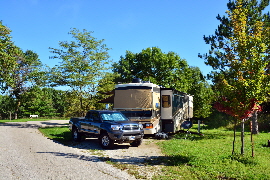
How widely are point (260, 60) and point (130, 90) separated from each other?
300 inches

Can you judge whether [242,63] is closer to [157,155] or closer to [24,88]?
[157,155]

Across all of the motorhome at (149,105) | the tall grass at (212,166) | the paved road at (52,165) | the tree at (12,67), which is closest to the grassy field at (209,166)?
the tall grass at (212,166)

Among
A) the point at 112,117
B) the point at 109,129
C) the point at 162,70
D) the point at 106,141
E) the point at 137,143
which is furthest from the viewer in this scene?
the point at 162,70

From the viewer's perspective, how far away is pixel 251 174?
7215 mm

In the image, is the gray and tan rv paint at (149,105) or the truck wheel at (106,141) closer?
the truck wheel at (106,141)

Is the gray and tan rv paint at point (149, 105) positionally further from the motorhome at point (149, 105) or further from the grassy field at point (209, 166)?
the grassy field at point (209, 166)

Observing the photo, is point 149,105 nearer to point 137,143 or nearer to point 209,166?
point 137,143

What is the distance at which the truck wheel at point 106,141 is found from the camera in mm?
11446

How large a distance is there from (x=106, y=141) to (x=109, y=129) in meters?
0.61

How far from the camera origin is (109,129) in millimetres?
11453

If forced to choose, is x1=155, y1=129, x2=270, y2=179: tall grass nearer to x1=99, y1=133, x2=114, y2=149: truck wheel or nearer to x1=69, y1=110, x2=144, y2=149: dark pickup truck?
x1=69, y1=110, x2=144, y2=149: dark pickup truck

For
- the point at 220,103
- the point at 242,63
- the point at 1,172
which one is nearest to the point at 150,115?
the point at 220,103

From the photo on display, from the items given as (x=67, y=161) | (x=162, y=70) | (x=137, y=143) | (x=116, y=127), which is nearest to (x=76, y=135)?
(x=116, y=127)

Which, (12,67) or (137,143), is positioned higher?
(12,67)
